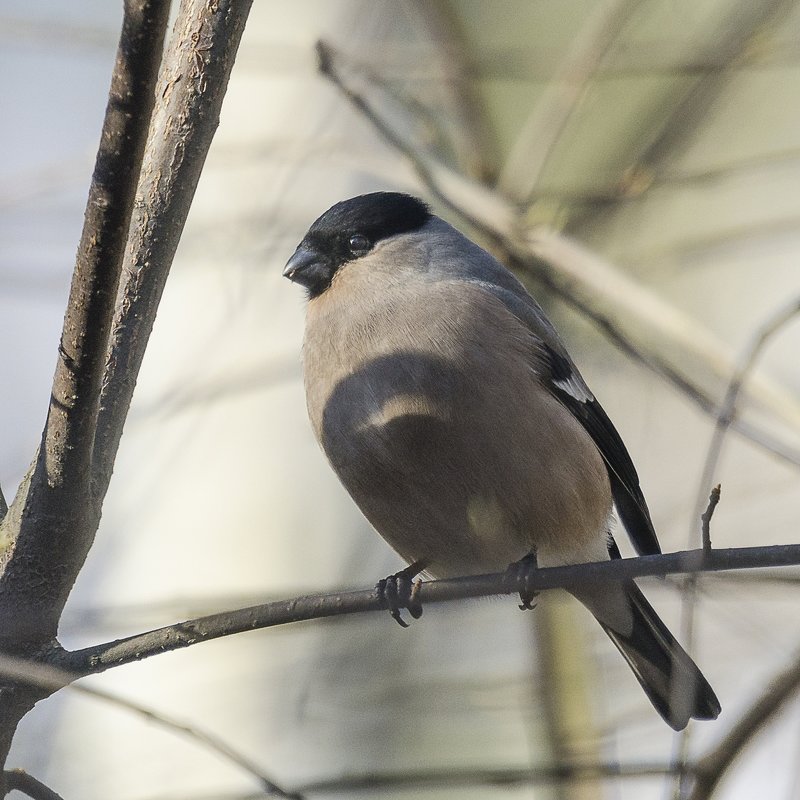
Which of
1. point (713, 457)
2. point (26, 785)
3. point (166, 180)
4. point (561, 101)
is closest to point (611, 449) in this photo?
point (713, 457)

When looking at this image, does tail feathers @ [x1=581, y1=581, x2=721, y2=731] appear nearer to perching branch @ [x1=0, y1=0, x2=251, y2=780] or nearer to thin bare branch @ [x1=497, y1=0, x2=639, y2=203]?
thin bare branch @ [x1=497, y1=0, x2=639, y2=203]

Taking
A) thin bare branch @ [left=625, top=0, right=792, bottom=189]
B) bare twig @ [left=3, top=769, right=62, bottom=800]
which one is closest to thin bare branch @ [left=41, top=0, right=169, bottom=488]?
bare twig @ [left=3, top=769, right=62, bottom=800]

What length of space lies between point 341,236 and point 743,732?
2.55m

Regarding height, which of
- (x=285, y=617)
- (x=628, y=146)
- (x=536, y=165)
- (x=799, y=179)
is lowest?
(x=285, y=617)

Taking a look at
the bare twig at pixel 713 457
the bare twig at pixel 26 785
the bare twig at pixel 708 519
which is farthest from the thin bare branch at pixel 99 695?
the bare twig at pixel 708 519

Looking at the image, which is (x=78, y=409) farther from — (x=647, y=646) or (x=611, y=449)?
(x=647, y=646)

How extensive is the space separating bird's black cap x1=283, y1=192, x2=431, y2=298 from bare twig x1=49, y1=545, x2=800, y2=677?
2.06 metres

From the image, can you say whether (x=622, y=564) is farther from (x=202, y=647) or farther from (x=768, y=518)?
(x=768, y=518)

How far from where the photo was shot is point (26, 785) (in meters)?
2.53

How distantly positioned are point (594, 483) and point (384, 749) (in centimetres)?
318

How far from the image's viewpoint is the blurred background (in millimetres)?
4730

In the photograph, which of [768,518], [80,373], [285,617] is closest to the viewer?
[80,373]

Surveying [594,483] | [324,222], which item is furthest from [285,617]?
[324,222]

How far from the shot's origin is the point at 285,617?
2.63m
